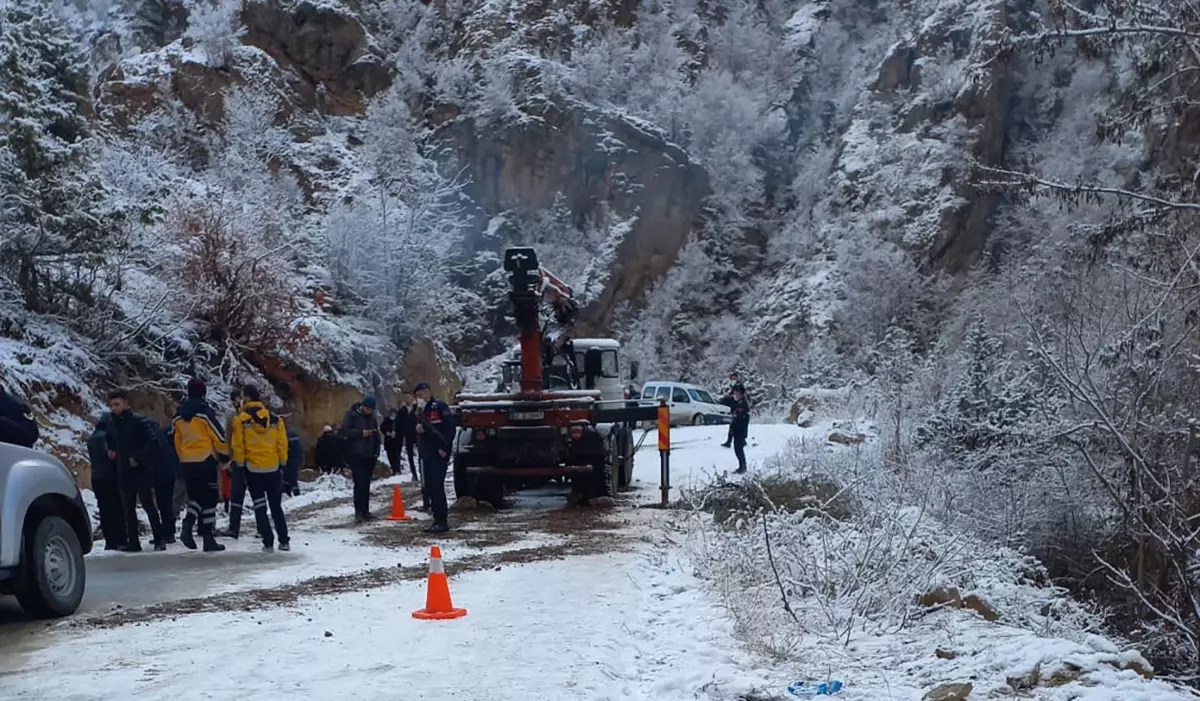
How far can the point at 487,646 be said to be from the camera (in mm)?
6570

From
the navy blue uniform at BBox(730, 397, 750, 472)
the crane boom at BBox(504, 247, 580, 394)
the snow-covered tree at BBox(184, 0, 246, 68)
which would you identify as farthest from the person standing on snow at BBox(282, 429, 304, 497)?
the snow-covered tree at BBox(184, 0, 246, 68)

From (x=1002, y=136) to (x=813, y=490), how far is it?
46332 millimetres

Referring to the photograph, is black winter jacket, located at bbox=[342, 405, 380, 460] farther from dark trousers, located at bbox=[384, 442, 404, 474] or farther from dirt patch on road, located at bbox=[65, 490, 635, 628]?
dark trousers, located at bbox=[384, 442, 404, 474]

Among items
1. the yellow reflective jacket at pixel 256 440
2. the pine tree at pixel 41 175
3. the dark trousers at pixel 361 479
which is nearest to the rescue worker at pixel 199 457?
the yellow reflective jacket at pixel 256 440

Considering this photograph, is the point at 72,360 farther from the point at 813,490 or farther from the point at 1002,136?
the point at 1002,136

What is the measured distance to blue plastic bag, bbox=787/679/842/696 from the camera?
5.46 meters

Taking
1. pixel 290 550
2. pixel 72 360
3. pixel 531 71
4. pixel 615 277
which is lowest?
pixel 290 550

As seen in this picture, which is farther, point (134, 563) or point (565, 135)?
point (565, 135)

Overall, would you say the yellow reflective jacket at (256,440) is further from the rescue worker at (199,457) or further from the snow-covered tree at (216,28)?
the snow-covered tree at (216,28)

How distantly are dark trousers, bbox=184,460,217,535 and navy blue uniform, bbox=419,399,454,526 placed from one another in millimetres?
2439

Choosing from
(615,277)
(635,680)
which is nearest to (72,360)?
(635,680)

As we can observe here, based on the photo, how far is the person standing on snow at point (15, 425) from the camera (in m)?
8.29

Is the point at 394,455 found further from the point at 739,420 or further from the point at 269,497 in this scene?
the point at 269,497

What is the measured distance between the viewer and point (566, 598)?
27.2 feet
